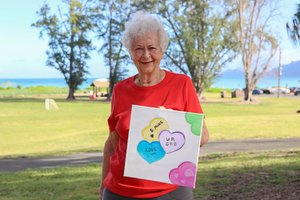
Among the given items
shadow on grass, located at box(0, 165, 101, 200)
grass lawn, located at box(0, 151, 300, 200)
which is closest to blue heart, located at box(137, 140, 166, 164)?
grass lawn, located at box(0, 151, 300, 200)

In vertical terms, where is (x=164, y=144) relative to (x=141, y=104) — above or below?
below

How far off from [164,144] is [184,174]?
0.67 ft

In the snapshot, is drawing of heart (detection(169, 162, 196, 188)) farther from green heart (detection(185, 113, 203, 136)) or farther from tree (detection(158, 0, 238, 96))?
tree (detection(158, 0, 238, 96))

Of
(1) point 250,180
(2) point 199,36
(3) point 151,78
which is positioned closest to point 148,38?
(3) point 151,78

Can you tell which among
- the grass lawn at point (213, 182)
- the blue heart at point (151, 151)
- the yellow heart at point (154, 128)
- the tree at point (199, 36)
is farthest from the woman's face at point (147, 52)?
the tree at point (199, 36)

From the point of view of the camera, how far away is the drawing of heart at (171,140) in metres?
2.83

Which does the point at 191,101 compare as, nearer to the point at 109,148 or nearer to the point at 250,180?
the point at 109,148

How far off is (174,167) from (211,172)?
6104mm

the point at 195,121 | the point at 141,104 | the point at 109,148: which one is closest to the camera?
the point at 195,121

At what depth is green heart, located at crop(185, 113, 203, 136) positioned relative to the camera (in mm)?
2820

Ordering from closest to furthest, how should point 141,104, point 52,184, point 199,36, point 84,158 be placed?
1. point 141,104
2. point 52,184
3. point 84,158
4. point 199,36

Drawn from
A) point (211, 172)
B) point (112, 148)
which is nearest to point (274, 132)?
point (211, 172)

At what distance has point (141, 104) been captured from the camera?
2.95 m

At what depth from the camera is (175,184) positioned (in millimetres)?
2891
